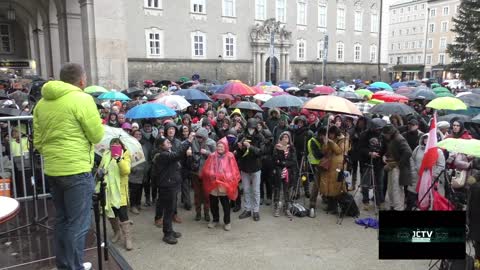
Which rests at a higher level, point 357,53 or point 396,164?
point 357,53

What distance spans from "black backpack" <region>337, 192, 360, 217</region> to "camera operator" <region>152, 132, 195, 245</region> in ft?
10.9

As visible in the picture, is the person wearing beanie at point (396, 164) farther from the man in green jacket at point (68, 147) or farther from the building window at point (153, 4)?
the building window at point (153, 4)

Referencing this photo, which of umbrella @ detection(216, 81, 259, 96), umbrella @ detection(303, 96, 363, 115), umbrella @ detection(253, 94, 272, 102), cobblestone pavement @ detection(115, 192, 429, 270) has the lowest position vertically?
cobblestone pavement @ detection(115, 192, 429, 270)

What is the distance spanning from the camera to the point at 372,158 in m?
7.52

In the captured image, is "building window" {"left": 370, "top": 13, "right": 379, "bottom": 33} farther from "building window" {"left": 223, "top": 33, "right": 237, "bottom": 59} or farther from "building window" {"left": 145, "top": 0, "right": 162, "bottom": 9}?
"building window" {"left": 145, "top": 0, "right": 162, "bottom": 9}

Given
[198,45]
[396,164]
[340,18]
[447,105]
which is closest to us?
[396,164]

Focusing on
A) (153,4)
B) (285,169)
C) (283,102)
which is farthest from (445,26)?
(285,169)

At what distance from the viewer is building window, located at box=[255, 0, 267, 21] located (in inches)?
1403

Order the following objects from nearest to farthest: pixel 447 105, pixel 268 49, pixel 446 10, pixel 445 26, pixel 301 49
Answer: pixel 447 105, pixel 268 49, pixel 301 49, pixel 446 10, pixel 445 26

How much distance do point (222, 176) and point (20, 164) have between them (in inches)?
129

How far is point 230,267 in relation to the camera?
5406 mm

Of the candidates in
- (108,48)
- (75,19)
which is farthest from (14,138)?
(75,19)

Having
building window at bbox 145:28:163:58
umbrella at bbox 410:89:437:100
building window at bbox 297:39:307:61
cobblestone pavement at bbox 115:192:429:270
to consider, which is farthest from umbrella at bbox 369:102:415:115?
building window at bbox 297:39:307:61

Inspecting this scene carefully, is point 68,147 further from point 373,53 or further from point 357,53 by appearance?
point 373,53
